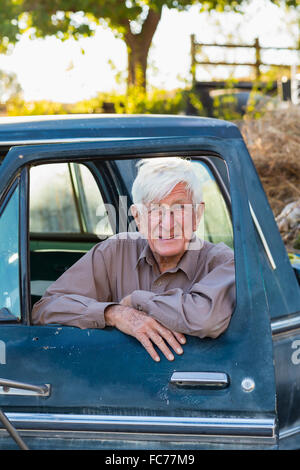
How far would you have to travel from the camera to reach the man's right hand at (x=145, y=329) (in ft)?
6.61

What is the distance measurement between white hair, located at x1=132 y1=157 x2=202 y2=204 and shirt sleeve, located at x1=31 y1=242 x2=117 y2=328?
1.13ft

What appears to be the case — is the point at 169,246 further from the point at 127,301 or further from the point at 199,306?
the point at 199,306

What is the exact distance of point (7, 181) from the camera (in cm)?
207

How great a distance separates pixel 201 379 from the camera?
1.99m

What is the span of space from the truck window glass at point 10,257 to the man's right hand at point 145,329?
297mm

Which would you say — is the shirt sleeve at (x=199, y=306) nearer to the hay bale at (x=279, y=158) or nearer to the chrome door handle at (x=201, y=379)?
the chrome door handle at (x=201, y=379)

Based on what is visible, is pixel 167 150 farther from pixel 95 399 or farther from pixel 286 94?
pixel 286 94

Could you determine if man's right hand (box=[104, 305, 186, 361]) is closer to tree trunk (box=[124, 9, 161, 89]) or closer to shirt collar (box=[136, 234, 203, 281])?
shirt collar (box=[136, 234, 203, 281])

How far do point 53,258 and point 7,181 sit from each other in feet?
5.64

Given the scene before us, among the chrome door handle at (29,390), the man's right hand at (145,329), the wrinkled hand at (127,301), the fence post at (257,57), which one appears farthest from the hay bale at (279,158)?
the fence post at (257,57)

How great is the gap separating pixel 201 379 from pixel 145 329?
0.23 meters

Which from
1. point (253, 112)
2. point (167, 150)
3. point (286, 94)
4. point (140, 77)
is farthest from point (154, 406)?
point (140, 77)

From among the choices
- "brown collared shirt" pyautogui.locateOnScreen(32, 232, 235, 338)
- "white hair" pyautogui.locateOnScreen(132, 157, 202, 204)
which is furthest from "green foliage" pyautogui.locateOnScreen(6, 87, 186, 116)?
"white hair" pyautogui.locateOnScreen(132, 157, 202, 204)

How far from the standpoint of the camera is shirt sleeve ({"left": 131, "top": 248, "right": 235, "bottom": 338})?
1998mm
